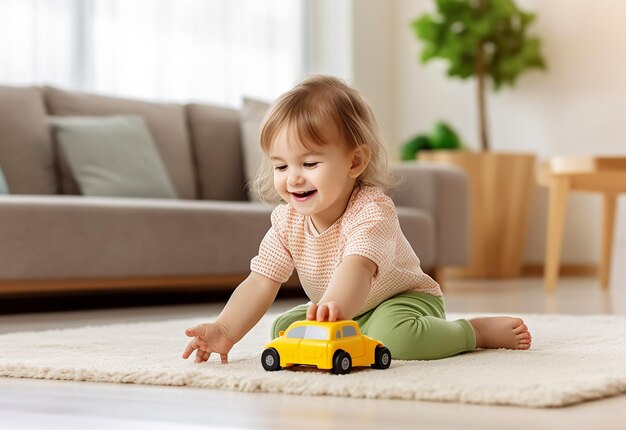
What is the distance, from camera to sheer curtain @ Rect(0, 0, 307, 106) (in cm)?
416

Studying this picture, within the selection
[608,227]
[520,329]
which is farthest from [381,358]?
[608,227]


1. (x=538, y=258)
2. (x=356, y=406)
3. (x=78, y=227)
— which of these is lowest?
(x=538, y=258)

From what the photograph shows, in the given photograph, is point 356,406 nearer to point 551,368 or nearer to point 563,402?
point 563,402

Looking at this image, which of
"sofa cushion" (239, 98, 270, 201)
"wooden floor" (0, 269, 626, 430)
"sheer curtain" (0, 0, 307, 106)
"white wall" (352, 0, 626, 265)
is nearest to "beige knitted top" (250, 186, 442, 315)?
"wooden floor" (0, 269, 626, 430)

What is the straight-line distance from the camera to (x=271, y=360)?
1.42 m

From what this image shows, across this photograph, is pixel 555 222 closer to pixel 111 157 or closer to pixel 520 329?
pixel 111 157

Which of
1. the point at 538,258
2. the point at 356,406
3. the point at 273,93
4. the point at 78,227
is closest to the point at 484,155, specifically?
the point at 538,258

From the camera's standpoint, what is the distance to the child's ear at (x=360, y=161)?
1.61 meters

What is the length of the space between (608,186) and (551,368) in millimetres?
2928

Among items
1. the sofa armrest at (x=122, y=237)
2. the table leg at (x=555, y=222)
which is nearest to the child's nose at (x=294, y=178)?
the sofa armrest at (x=122, y=237)

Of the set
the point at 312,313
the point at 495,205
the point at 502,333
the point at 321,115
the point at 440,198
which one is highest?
the point at 321,115

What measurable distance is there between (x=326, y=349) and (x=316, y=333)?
0.13ft

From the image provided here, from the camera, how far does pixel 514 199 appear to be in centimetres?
509

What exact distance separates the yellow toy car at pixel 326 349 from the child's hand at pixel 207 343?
0.12m
